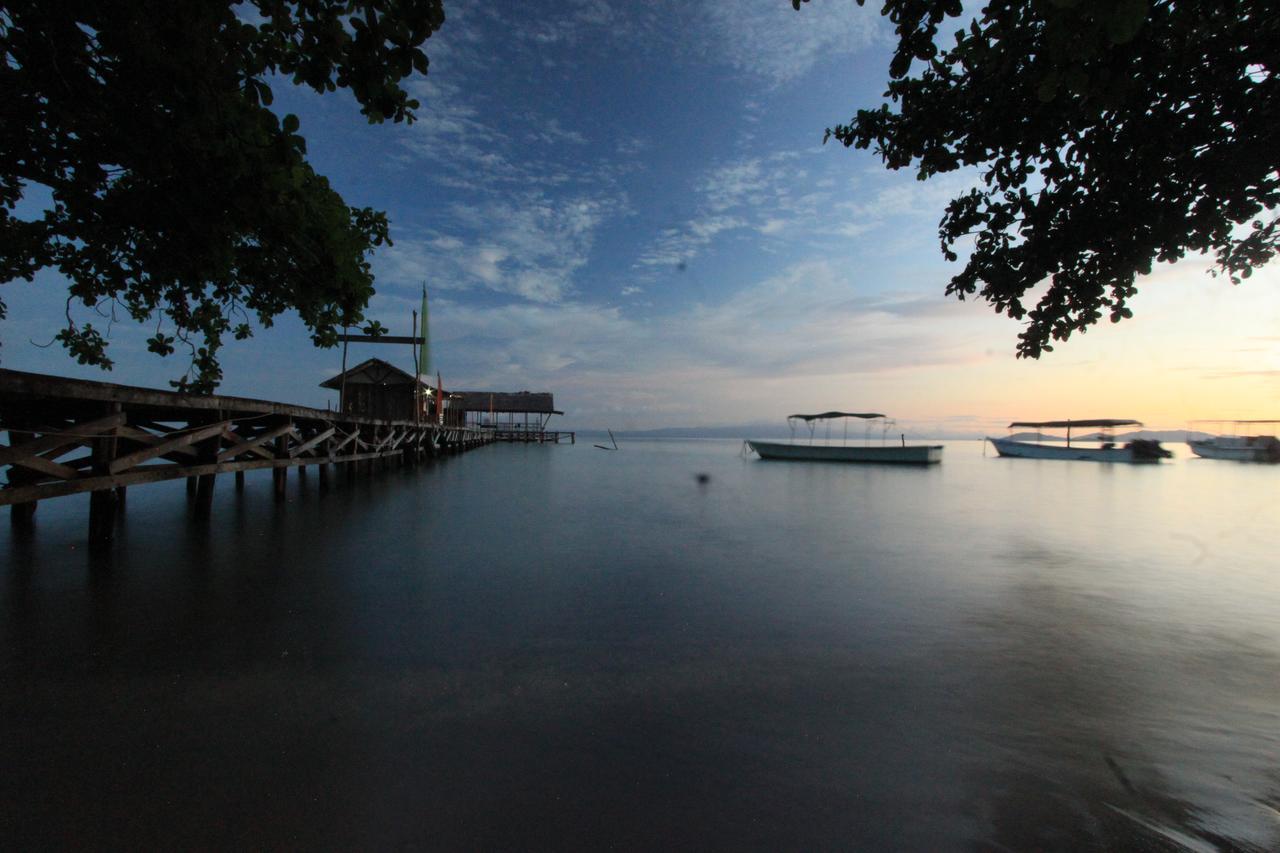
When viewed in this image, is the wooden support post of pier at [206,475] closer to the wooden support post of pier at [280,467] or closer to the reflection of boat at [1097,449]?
the wooden support post of pier at [280,467]

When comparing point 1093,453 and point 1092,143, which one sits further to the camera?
point 1093,453

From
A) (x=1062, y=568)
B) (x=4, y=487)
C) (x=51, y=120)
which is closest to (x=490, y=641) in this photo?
(x=4, y=487)

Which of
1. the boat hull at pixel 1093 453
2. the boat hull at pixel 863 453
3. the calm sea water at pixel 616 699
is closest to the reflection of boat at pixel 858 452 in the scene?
the boat hull at pixel 863 453

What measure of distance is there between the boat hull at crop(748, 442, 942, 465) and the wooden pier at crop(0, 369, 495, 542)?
37.1 metres

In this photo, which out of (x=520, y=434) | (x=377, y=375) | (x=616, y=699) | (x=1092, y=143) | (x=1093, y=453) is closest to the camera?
(x=616, y=699)

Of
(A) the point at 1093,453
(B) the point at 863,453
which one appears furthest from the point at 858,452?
(A) the point at 1093,453

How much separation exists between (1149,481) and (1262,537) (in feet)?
76.2

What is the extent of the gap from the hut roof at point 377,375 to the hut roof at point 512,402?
2658cm

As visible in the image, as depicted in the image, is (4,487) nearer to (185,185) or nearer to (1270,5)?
(185,185)

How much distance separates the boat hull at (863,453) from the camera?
40969 millimetres

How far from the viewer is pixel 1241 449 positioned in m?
58.4

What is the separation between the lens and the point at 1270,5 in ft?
13.4

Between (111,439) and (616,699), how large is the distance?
23.8 feet

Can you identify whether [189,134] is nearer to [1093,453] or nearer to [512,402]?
[512,402]
